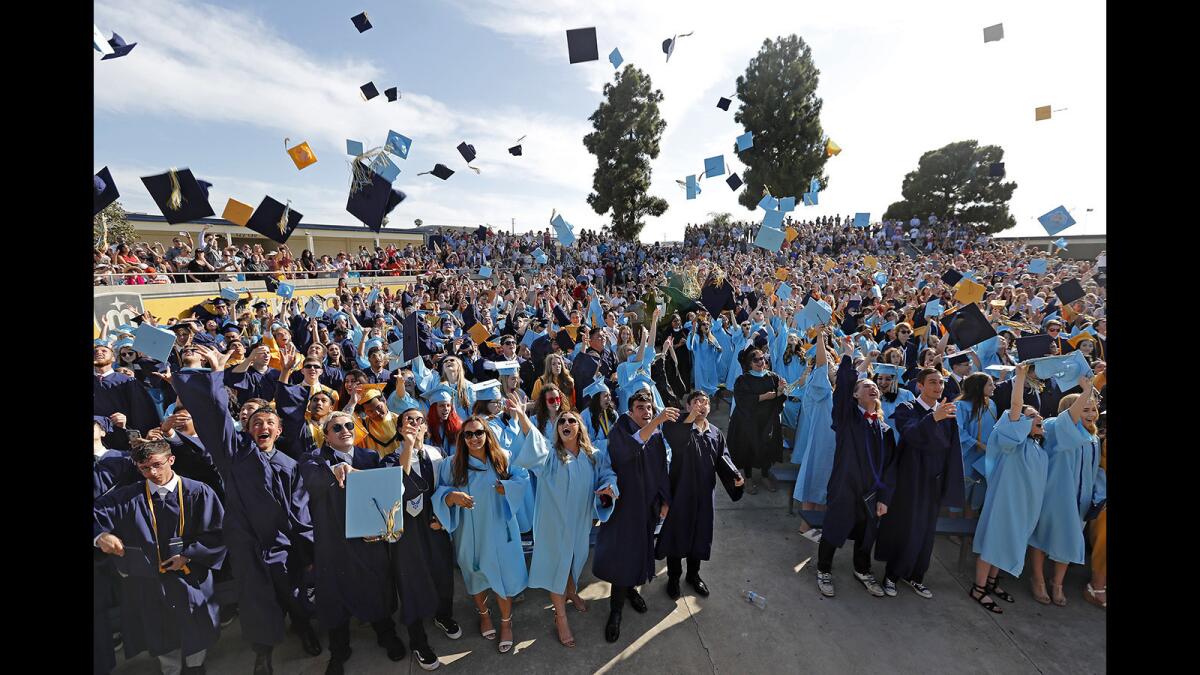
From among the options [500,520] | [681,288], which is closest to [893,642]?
[500,520]

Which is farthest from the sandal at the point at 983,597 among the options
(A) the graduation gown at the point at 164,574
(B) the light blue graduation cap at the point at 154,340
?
(B) the light blue graduation cap at the point at 154,340

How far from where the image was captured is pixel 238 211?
5730mm

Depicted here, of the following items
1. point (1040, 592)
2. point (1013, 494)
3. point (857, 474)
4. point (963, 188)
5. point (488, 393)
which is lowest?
point (1040, 592)

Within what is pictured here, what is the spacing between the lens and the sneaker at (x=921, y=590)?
4.18m

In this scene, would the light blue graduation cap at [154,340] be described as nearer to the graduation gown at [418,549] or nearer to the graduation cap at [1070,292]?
the graduation gown at [418,549]

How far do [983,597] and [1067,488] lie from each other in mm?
1117

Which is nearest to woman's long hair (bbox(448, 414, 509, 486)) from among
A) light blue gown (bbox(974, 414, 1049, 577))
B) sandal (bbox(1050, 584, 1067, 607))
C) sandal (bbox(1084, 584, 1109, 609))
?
light blue gown (bbox(974, 414, 1049, 577))

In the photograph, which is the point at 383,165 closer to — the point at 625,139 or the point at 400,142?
the point at 400,142

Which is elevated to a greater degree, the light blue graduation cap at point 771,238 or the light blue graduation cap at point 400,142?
the light blue graduation cap at point 400,142

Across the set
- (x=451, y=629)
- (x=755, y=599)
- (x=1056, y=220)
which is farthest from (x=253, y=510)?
(x=1056, y=220)

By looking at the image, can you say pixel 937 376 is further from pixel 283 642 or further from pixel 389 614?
pixel 283 642

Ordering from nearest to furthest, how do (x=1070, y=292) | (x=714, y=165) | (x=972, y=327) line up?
(x=972, y=327), (x=1070, y=292), (x=714, y=165)

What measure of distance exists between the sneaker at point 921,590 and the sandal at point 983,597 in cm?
30
